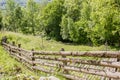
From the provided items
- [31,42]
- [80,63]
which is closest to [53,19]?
[31,42]

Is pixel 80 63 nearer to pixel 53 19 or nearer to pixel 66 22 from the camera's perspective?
pixel 66 22

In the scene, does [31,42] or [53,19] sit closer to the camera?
[31,42]

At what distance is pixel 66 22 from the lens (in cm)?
5831

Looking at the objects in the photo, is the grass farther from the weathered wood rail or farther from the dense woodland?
the weathered wood rail

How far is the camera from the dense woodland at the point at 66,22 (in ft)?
153

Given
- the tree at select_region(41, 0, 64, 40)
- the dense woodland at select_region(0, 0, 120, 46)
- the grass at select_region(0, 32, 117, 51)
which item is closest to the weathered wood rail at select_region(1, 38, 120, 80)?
the grass at select_region(0, 32, 117, 51)

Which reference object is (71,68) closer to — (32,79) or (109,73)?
(32,79)

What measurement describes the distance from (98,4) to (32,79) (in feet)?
65.1

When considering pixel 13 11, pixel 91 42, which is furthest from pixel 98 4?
pixel 13 11

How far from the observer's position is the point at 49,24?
207 ft

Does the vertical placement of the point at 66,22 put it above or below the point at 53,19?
below

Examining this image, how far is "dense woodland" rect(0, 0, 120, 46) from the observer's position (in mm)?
46588

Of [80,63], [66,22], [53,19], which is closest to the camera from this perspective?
[80,63]

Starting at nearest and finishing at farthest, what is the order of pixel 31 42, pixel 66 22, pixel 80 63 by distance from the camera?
pixel 80 63 → pixel 31 42 → pixel 66 22
